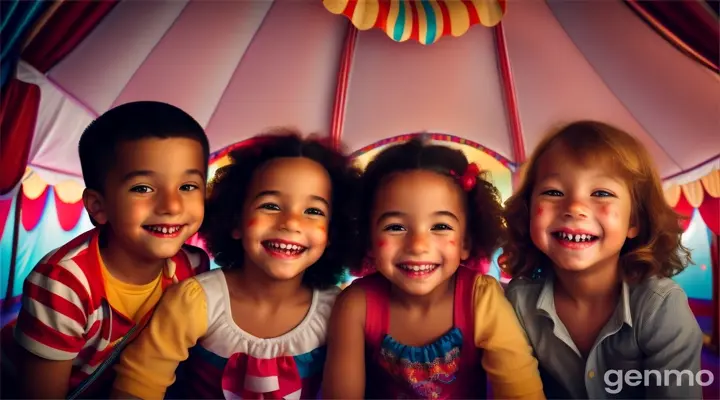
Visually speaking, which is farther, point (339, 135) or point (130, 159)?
point (339, 135)

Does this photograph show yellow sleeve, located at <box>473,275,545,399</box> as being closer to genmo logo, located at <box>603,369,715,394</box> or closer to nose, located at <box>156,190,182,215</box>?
genmo logo, located at <box>603,369,715,394</box>

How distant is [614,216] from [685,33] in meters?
0.41

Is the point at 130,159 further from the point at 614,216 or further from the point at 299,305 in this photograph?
the point at 614,216

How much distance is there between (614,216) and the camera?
3.34ft

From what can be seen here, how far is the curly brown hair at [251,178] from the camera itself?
1.08 m

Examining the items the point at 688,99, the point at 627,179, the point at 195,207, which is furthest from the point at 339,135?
the point at 688,99

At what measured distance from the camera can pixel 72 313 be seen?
3.27 feet

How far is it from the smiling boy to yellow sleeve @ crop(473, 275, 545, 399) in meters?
0.57

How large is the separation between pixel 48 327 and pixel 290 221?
1.55 feet

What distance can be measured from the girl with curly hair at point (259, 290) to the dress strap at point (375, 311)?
7 cm

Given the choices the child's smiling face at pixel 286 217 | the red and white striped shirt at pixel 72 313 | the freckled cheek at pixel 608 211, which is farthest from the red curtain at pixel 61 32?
the freckled cheek at pixel 608 211

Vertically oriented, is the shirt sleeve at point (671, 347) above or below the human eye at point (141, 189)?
below

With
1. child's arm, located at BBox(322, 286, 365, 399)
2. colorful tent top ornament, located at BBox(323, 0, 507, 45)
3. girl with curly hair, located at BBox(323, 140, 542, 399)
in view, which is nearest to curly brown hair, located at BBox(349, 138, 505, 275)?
girl with curly hair, located at BBox(323, 140, 542, 399)

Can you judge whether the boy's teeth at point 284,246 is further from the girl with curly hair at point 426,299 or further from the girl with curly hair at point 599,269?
the girl with curly hair at point 599,269
